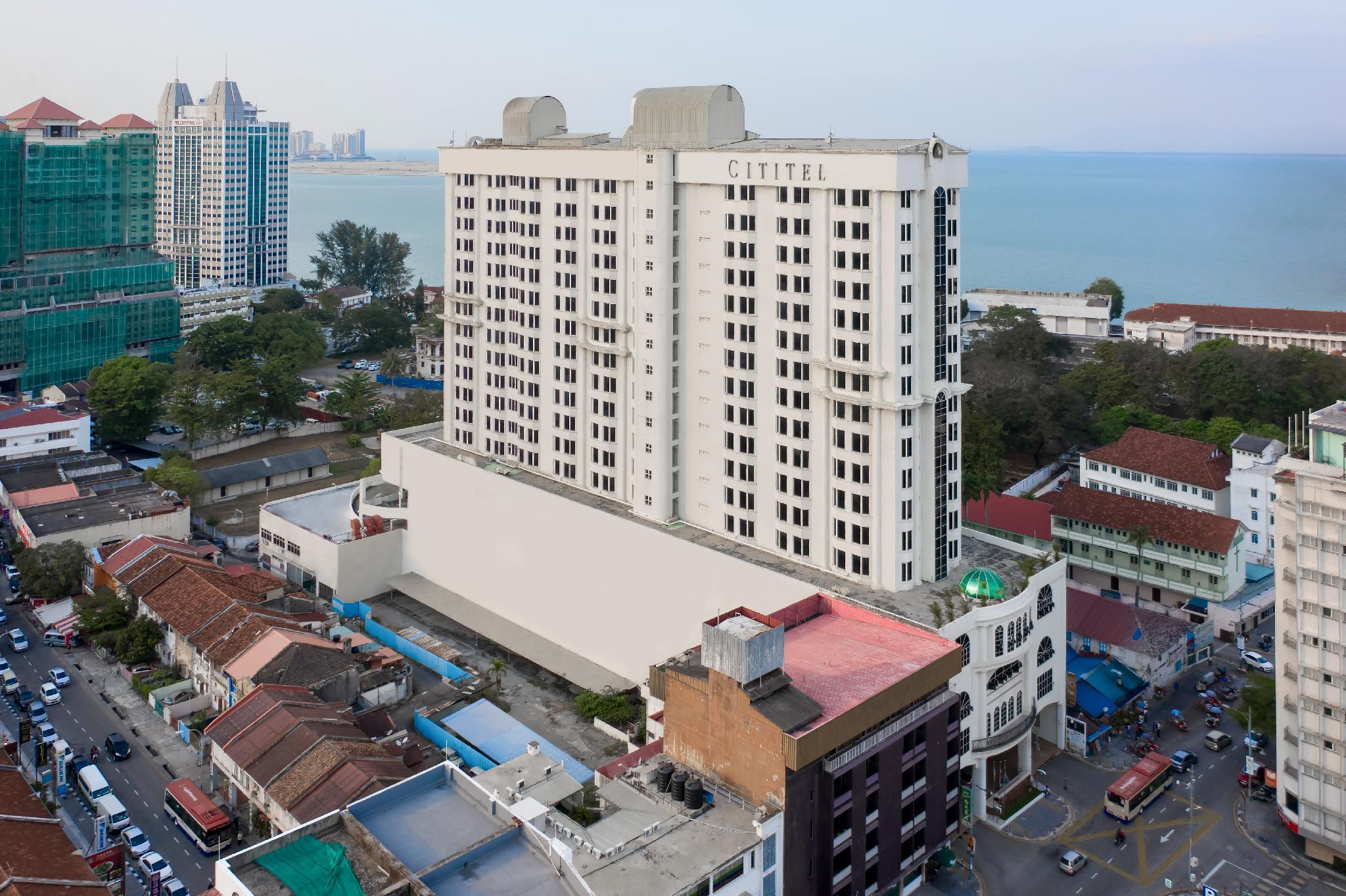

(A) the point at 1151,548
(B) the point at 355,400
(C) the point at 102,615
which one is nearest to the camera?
(C) the point at 102,615

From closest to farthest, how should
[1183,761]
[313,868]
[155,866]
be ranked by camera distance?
[313,868], [155,866], [1183,761]

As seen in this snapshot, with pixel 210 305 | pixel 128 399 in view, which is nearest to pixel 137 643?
pixel 128 399

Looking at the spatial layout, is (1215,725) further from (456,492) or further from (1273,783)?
(456,492)

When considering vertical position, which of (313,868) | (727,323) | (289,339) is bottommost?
(313,868)

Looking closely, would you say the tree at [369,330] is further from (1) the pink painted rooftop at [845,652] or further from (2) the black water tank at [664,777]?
(2) the black water tank at [664,777]

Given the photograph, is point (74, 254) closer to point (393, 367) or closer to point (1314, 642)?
point (393, 367)

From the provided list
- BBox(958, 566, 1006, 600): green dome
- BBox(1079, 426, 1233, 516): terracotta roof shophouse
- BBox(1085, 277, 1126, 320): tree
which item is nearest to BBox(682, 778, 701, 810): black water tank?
BBox(958, 566, 1006, 600): green dome

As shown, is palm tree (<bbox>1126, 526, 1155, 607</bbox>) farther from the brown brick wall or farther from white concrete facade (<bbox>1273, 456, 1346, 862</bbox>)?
the brown brick wall

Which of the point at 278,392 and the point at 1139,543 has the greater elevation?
the point at 278,392
